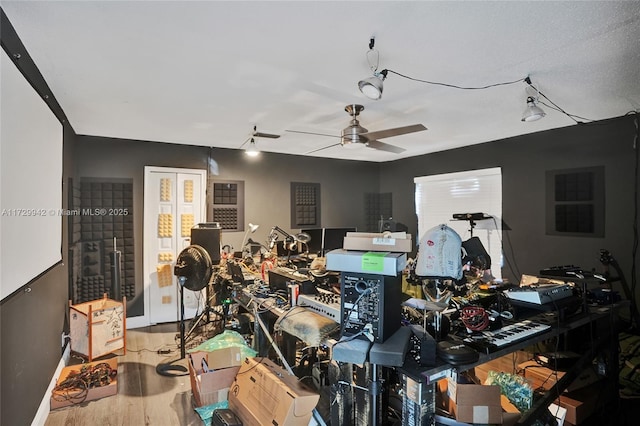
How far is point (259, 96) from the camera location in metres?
2.81

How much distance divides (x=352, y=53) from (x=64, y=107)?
9.12 ft

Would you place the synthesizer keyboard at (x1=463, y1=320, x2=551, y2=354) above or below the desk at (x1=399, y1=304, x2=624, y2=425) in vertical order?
above

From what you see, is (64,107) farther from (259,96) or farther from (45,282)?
(259,96)

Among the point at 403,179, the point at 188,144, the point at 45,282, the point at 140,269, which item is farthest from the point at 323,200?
the point at 45,282

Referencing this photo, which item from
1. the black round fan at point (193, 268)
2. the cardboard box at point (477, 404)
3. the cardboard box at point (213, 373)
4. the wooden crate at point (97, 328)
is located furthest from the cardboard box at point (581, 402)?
the wooden crate at point (97, 328)

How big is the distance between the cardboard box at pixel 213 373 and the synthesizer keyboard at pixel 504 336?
183 centimetres

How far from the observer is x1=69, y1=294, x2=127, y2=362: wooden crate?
3.31 meters

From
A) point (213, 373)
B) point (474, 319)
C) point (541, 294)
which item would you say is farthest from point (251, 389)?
point (541, 294)

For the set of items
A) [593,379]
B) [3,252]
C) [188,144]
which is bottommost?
[593,379]

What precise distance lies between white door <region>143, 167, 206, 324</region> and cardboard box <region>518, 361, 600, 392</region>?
3.87 m

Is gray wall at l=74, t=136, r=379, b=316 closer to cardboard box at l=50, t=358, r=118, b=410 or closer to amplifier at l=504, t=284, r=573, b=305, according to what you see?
cardboard box at l=50, t=358, r=118, b=410

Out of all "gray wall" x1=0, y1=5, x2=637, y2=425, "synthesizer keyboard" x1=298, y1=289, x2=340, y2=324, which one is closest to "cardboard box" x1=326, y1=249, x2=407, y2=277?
"synthesizer keyboard" x1=298, y1=289, x2=340, y2=324

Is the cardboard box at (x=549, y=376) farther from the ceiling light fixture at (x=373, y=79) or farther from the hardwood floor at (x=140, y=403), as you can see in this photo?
the hardwood floor at (x=140, y=403)

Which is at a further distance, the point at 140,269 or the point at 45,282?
the point at 140,269
